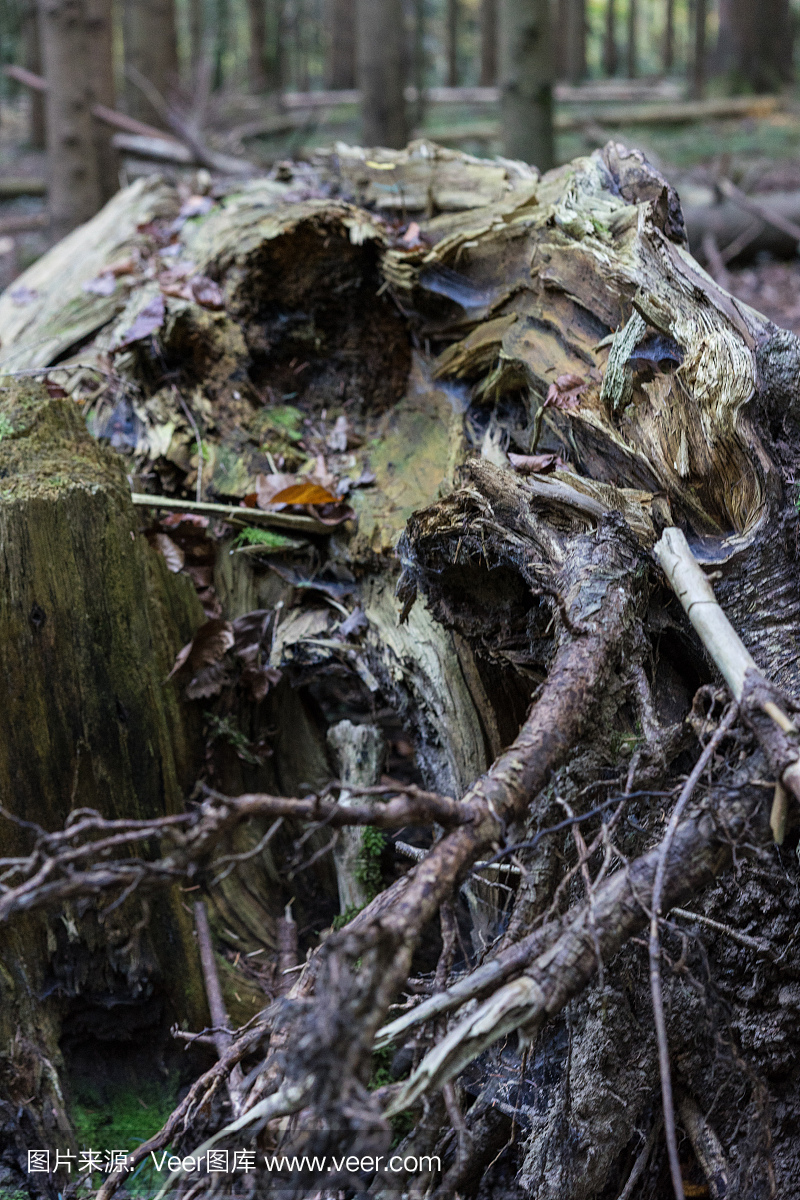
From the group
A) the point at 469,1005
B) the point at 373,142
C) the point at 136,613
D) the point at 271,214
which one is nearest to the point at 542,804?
the point at 469,1005

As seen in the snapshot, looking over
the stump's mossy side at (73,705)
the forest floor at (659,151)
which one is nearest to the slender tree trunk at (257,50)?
the forest floor at (659,151)

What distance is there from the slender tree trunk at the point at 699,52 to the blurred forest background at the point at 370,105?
64mm

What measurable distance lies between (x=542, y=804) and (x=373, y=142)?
22.8 ft

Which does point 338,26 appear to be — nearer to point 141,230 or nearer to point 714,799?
point 141,230

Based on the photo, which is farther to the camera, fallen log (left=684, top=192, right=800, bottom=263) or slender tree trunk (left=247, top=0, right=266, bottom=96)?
slender tree trunk (left=247, top=0, right=266, bottom=96)

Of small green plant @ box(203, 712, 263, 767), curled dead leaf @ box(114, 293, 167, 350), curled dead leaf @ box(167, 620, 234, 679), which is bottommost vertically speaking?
small green plant @ box(203, 712, 263, 767)

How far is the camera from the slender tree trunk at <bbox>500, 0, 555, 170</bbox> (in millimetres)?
5613

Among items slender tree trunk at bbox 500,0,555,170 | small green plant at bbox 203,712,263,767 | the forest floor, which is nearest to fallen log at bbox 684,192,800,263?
the forest floor

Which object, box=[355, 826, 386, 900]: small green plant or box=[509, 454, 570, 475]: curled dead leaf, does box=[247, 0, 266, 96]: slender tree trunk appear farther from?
box=[355, 826, 386, 900]: small green plant

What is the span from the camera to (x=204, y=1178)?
61.7 inches

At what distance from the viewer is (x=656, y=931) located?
1416 millimetres

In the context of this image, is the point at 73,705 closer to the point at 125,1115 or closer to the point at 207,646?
the point at 207,646

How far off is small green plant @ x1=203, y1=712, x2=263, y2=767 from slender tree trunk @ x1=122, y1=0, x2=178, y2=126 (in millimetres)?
8296

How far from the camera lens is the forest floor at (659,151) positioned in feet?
23.6
